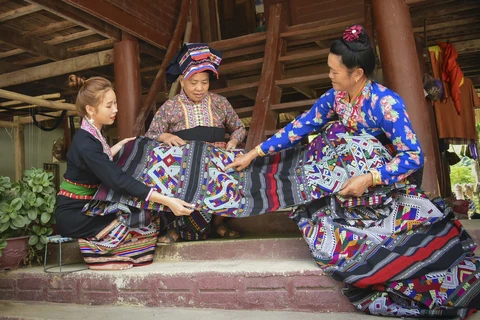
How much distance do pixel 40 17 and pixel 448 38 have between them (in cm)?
543

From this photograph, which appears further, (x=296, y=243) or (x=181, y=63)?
(x=181, y=63)

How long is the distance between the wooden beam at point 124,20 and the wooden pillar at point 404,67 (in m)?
2.64

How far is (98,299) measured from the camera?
296 cm

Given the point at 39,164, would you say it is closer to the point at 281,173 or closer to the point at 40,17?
the point at 40,17

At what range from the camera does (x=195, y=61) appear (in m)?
3.52

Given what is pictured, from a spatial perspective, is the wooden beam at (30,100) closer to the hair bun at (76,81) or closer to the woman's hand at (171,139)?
the hair bun at (76,81)

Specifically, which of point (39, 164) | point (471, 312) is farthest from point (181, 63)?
point (39, 164)

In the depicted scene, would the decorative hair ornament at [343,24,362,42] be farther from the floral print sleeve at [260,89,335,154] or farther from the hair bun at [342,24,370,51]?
the floral print sleeve at [260,89,335,154]

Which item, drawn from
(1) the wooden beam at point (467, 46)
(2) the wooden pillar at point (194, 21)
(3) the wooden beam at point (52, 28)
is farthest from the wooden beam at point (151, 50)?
(1) the wooden beam at point (467, 46)

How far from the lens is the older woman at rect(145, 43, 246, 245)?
11.3 ft

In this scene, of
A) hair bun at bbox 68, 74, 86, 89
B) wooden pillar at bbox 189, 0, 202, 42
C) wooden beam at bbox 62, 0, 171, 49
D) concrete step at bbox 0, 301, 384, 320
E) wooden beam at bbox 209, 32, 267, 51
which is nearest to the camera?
concrete step at bbox 0, 301, 384, 320

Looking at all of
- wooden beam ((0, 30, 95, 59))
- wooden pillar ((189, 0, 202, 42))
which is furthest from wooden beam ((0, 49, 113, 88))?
wooden pillar ((189, 0, 202, 42))

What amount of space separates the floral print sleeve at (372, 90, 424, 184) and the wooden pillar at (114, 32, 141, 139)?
127 inches

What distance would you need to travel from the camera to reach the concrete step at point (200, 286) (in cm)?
240
